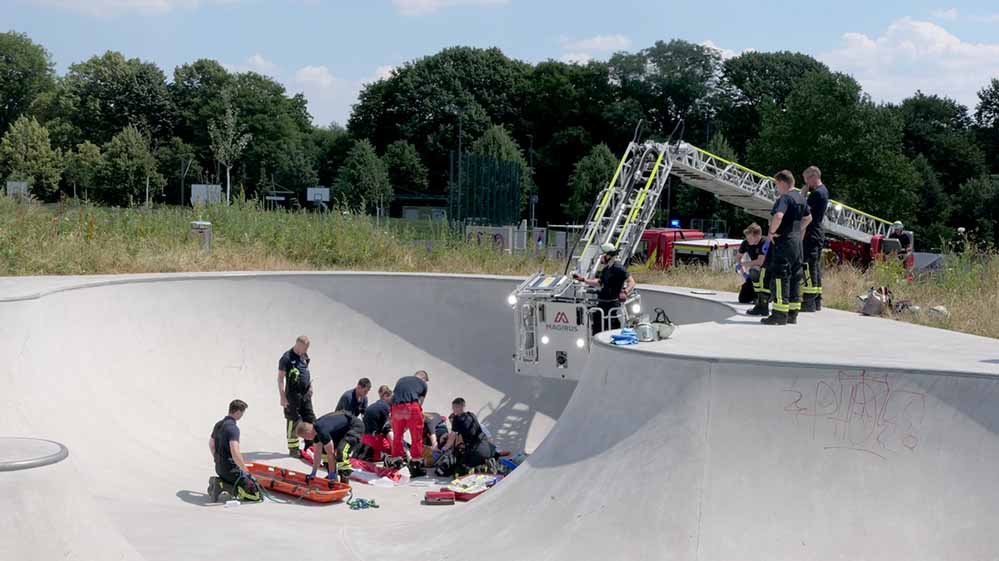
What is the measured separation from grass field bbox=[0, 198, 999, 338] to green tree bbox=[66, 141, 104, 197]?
3882 centimetres

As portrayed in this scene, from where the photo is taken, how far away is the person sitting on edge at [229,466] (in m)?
9.38

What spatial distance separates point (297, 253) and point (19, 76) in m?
64.2

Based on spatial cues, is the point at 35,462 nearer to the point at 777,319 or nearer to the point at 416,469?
the point at 416,469

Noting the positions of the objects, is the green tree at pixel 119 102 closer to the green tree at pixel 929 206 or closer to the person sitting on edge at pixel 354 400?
the green tree at pixel 929 206

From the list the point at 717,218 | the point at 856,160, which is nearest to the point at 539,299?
the point at 856,160

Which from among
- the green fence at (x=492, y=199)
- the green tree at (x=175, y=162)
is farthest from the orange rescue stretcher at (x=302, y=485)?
the green tree at (x=175, y=162)

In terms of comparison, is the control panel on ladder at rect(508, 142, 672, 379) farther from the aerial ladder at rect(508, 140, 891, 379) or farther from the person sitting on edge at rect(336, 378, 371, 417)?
the person sitting on edge at rect(336, 378, 371, 417)

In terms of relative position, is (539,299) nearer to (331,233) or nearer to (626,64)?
(331,233)

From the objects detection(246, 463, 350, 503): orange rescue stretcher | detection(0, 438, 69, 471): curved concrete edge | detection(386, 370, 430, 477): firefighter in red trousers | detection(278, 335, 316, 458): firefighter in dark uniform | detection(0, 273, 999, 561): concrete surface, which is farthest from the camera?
detection(386, 370, 430, 477): firefighter in red trousers

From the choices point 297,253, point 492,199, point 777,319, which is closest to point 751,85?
point 492,199

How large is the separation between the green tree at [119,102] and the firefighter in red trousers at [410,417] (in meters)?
60.4

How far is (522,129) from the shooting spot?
6506cm

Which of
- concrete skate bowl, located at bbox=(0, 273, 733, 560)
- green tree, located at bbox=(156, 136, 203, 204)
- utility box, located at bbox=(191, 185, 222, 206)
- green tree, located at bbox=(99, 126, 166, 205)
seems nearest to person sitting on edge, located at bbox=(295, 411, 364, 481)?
concrete skate bowl, located at bbox=(0, 273, 733, 560)

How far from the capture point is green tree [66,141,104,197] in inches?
2176
